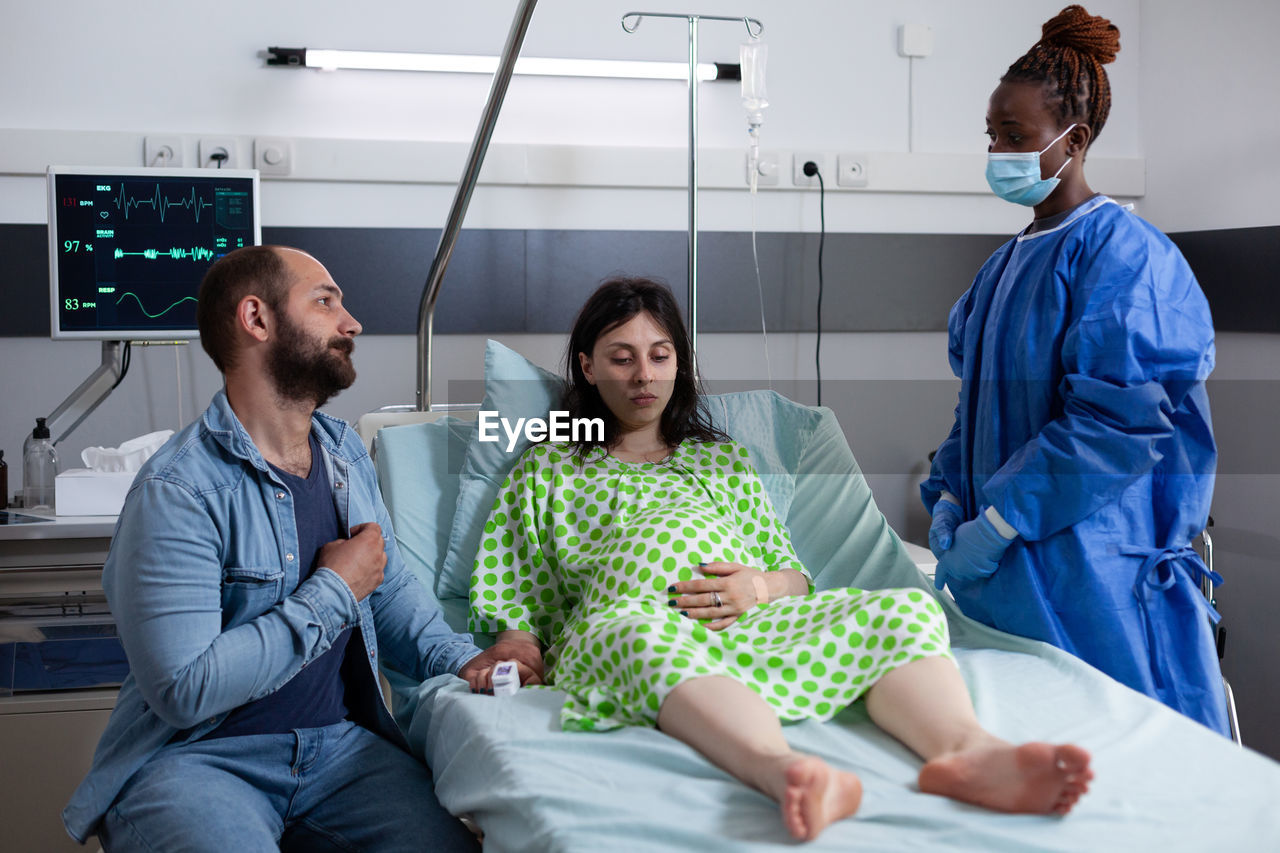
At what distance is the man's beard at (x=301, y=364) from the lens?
1571 millimetres

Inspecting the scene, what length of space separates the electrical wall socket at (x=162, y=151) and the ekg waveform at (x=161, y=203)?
1.14ft

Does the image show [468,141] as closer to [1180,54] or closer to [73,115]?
[73,115]

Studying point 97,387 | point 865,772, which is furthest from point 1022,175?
point 97,387

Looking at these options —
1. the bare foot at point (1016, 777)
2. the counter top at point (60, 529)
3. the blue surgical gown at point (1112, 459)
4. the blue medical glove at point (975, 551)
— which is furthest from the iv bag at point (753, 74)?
the bare foot at point (1016, 777)

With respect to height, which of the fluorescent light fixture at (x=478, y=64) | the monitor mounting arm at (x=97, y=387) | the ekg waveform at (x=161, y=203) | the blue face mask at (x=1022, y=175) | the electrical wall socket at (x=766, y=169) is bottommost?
the monitor mounting arm at (x=97, y=387)

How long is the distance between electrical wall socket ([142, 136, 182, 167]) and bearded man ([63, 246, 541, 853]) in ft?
4.35

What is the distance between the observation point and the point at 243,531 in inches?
58.2

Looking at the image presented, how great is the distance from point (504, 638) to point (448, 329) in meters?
1.32

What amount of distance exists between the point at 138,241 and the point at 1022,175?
1826mm

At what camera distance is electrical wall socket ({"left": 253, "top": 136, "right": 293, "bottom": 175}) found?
2760 millimetres

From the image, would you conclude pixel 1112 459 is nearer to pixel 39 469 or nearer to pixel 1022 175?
pixel 1022 175

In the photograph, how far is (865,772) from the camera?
4.17ft

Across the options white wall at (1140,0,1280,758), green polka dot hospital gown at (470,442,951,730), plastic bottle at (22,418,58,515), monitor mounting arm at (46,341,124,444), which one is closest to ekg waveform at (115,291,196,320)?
monitor mounting arm at (46,341,124,444)

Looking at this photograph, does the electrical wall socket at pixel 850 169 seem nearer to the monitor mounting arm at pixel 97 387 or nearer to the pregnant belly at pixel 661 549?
the pregnant belly at pixel 661 549
